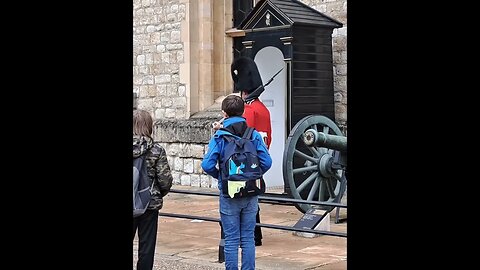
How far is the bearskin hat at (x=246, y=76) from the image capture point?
22.5ft

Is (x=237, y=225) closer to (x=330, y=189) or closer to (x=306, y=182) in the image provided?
(x=306, y=182)

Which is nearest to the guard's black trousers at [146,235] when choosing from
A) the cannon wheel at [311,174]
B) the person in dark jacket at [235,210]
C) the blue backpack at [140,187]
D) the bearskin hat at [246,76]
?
the blue backpack at [140,187]

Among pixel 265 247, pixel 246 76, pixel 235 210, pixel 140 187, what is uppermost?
pixel 246 76

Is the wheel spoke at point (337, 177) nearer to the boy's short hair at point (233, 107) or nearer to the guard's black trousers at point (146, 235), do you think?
the boy's short hair at point (233, 107)

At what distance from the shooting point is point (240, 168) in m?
4.82

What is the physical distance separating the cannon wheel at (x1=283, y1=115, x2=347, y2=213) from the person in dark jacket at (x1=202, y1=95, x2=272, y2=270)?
2.33 meters

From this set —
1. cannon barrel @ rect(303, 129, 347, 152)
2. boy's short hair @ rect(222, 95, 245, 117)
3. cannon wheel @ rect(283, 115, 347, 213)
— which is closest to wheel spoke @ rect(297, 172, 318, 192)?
cannon wheel @ rect(283, 115, 347, 213)

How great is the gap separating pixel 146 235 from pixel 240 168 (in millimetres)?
624

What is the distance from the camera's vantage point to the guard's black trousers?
469 cm

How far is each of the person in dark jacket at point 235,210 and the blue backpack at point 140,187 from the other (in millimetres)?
468

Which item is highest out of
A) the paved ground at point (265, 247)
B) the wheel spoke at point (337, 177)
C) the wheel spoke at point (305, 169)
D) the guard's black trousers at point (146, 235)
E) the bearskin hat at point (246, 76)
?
the bearskin hat at point (246, 76)

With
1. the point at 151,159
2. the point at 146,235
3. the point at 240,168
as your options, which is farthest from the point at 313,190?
the point at 151,159

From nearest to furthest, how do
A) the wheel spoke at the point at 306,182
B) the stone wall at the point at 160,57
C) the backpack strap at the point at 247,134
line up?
the backpack strap at the point at 247,134 < the wheel spoke at the point at 306,182 < the stone wall at the point at 160,57
